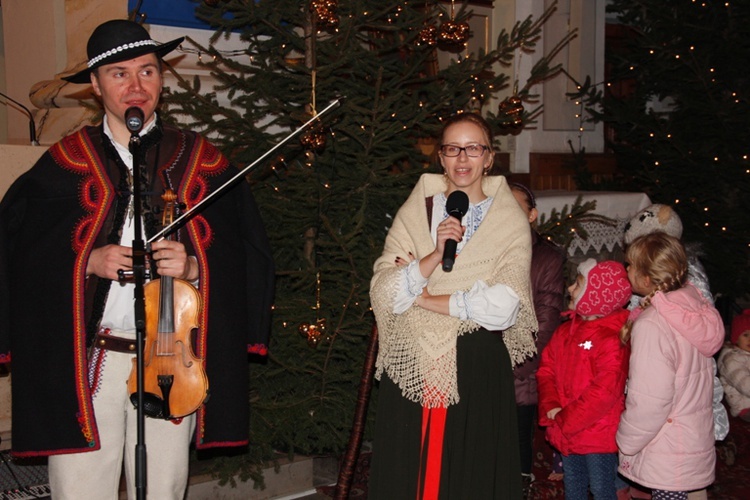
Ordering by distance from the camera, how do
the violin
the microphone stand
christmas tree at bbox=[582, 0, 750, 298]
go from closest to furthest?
1. the microphone stand
2. the violin
3. christmas tree at bbox=[582, 0, 750, 298]

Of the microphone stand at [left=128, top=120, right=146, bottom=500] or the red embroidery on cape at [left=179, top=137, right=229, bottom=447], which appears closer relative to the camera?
the microphone stand at [left=128, top=120, right=146, bottom=500]

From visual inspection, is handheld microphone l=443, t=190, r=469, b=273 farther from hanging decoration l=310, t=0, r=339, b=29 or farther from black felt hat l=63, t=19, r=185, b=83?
hanging decoration l=310, t=0, r=339, b=29

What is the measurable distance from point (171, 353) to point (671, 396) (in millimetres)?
2153

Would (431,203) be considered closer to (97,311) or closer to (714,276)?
(97,311)

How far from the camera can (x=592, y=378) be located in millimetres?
3883

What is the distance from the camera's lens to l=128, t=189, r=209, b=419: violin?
2680 millimetres

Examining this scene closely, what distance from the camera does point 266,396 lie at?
4.91 meters

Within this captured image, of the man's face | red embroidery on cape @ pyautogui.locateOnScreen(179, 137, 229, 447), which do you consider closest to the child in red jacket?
red embroidery on cape @ pyautogui.locateOnScreen(179, 137, 229, 447)

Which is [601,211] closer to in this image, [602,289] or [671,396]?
[602,289]

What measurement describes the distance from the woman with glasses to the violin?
3.00 feet

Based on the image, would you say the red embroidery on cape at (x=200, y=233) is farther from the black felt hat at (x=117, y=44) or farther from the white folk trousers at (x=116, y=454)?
the black felt hat at (x=117, y=44)

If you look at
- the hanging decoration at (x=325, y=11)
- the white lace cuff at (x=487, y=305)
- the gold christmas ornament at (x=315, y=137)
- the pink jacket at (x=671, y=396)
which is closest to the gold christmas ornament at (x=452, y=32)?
the hanging decoration at (x=325, y=11)

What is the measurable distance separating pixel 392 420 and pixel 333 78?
2.11 m

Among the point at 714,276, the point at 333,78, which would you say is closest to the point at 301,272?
the point at 333,78
